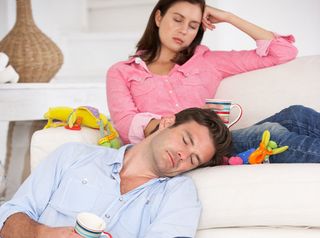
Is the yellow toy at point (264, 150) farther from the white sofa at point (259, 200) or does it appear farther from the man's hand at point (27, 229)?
the man's hand at point (27, 229)

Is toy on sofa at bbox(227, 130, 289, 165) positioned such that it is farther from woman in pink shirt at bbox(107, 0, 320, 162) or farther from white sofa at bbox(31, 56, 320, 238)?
woman in pink shirt at bbox(107, 0, 320, 162)

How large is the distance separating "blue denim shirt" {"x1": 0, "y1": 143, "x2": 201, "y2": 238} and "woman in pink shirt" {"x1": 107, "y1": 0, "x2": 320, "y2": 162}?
1.60 ft

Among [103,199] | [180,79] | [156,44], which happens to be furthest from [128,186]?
[156,44]

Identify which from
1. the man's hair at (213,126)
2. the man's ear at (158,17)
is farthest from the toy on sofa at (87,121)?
the man's ear at (158,17)

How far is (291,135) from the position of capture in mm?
1830

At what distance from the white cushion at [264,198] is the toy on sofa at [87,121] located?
594mm

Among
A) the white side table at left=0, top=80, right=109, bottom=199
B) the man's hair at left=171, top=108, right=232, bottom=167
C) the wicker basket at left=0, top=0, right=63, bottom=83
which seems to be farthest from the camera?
the wicker basket at left=0, top=0, right=63, bottom=83

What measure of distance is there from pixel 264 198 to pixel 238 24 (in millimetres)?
1024

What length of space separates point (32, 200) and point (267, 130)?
75 centimetres

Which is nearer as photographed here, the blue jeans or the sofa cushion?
the sofa cushion

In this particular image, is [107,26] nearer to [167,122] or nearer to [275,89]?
[275,89]

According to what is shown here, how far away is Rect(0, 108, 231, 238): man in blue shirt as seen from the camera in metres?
1.52

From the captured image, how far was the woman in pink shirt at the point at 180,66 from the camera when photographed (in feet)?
7.41

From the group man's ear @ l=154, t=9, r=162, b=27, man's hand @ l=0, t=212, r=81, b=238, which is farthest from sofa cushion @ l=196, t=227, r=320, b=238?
man's ear @ l=154, t=9, r=162, b=27
